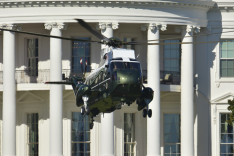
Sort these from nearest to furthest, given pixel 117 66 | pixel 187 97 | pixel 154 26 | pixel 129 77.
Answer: pixel 129 77 → pixel 117 66 → pixel 154 26 → pixel 187 97

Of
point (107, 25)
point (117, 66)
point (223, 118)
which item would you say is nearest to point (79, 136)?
point (107, 25)

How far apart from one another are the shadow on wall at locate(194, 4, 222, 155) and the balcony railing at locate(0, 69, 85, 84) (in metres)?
8.40

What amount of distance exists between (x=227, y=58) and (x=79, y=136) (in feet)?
37.7

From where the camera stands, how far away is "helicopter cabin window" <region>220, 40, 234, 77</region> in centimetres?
5022

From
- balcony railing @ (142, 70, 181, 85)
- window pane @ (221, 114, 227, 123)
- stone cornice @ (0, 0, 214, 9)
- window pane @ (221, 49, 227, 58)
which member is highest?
stone cornice @ (0, 0, 214, 9)

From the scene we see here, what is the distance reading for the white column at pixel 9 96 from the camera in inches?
1825

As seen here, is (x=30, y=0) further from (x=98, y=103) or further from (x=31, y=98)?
(x=98, y=103)

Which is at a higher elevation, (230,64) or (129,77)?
(230,64)

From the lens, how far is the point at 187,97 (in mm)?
47719

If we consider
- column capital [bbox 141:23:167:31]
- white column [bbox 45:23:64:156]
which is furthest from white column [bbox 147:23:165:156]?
white column [bbox 45:23:64:156]

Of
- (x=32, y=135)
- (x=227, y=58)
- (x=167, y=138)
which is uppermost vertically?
(x=227, y=58)

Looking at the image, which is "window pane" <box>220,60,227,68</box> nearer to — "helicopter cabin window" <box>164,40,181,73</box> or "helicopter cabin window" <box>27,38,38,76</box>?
"helicopter cabin window" <box>164,40,181,73</box>

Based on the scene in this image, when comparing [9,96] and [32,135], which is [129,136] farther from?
[9,96]

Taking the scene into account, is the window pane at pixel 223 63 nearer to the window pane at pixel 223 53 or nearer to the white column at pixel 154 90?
the window pane at pixel 223 53
